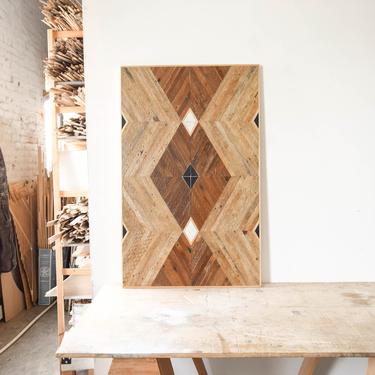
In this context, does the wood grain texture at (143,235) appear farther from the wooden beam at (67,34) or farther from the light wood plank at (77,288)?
the wooden beam at (67,34)

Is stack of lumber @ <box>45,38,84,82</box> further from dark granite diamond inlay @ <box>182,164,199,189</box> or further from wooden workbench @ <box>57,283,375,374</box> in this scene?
wooden workbench @ <box>57,283,375,374</box>

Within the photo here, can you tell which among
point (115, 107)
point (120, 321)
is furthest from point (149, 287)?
point (115, 107)

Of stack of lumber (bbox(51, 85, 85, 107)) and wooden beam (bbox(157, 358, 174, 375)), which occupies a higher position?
stack of lumber (bbox(51, 85, 85, 107))

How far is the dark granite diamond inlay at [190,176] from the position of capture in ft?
6.85

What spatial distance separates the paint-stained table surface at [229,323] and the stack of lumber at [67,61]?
71.0 inches

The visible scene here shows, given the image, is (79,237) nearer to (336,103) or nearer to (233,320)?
(233,320)

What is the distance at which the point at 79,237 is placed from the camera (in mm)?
3002

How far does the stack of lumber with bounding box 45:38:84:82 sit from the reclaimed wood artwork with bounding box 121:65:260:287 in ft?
3.63

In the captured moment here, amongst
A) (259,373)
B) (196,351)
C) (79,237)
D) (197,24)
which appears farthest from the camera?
(79,237)

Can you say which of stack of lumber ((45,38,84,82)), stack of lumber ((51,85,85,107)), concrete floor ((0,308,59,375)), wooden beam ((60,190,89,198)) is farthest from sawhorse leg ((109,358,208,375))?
stack of lumber ((45,38,84,82))

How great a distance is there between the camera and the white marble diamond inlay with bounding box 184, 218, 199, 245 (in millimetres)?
2102

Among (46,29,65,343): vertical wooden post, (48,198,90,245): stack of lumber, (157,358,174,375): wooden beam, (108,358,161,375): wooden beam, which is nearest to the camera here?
(157,358,174,375): wooden beam

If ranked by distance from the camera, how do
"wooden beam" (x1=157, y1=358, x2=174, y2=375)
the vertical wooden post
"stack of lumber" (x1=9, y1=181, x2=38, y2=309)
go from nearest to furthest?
"wooden beam" (x1=157, y1=358, x2=174, y2=375) < the vertical wooden post < "stack of lumber" (x1=9, y1=181, x2=38, y2=309)

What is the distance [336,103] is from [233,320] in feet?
4.40
